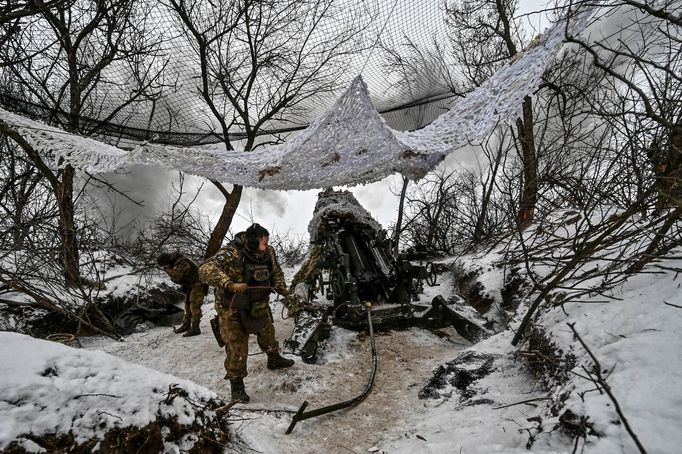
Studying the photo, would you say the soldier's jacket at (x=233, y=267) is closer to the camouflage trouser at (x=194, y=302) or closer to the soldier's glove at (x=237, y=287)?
the soldier's glove at (x=237, y=287)

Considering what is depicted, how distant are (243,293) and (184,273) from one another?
299 centimetres

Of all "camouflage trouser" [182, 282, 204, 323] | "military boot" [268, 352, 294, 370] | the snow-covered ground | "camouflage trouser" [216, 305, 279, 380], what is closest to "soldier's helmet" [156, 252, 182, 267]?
"camouflage trouser" [182, 282, 204, 323]

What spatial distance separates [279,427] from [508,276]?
4308mm

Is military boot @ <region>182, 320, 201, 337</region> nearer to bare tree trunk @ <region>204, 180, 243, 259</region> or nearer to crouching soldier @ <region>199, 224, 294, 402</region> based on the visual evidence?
crouching soldier @ <region>199, 224, 294, 402</region>

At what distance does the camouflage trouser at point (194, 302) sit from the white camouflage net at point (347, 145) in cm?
270

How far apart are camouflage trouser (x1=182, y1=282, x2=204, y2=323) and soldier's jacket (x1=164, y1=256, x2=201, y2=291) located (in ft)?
0.36

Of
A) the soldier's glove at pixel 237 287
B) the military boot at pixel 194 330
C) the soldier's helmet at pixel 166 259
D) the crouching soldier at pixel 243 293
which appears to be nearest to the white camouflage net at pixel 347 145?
the crouching soldier at pixel 243 293

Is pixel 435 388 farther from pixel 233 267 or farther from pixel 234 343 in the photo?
Result: pixel 233 267

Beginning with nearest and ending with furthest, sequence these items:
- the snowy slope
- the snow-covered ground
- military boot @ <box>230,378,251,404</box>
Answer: the snowy slope
the snow-covered ground
military boot @ <box>230,378,251,404</box>

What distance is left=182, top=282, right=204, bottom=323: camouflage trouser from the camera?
5.72m

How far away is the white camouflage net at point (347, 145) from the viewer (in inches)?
117

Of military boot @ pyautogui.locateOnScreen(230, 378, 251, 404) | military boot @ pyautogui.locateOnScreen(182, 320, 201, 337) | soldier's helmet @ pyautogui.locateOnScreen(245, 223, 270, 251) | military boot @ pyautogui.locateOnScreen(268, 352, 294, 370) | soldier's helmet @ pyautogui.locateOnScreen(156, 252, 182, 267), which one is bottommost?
military boot @ pyautogui.locateOnScreen(230, 378, 251, 404)

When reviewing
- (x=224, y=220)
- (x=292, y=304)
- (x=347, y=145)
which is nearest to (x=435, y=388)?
(x=292, y=304)

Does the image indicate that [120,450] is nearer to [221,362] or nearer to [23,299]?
[221,362]
